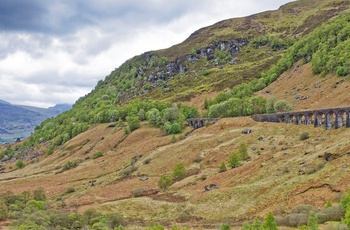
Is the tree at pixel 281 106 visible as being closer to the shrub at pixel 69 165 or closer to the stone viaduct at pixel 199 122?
the stone viaduct at pixel 199 122

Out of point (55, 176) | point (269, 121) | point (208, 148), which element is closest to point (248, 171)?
point (208, 148)

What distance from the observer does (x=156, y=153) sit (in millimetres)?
105688

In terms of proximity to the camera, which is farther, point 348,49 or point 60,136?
point 60,136

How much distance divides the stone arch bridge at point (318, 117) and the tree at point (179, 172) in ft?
101

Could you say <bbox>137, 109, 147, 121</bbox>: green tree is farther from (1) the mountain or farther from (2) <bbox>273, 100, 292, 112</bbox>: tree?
(2) <bbox>273, 100, 292, 112</bbox>: tree

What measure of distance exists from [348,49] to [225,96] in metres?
50.2

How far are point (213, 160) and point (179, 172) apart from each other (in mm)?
10475

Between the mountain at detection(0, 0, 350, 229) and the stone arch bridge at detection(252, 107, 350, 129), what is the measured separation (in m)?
3.08

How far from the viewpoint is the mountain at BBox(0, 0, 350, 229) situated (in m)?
50.4

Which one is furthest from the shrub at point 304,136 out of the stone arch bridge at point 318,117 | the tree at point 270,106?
the tree at point 270,106

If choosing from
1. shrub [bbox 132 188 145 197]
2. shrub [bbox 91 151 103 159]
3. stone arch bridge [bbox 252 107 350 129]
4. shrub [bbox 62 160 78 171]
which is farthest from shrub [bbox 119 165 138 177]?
stone arch bridge [bbox 252 107 350 129]

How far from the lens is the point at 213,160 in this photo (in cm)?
8544

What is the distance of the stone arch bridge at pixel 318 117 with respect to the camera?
7519 centimetres

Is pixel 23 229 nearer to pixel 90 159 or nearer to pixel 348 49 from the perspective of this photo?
pixel 90 159
